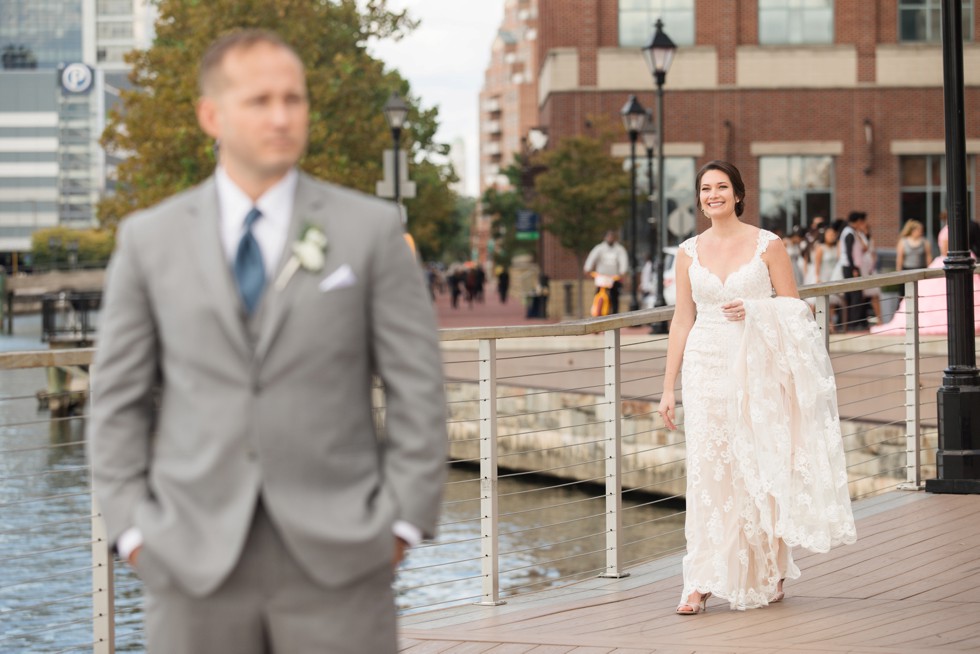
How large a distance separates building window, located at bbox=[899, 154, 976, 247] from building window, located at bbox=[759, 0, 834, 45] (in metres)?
4.32

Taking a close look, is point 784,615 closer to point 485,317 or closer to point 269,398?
point 269,398

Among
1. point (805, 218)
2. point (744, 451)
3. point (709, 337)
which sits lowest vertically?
point (744, 451)

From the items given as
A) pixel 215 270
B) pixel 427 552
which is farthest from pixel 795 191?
pixel 215 270

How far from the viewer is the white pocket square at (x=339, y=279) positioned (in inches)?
113

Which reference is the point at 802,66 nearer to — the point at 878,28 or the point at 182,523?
the point at 878,28

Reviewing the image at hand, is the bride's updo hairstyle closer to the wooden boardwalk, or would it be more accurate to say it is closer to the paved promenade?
the wooden boardwalk

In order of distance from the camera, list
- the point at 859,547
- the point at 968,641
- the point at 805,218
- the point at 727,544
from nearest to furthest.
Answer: the point at 968,641
the point at 727,544
the point at 859,547
the point at 805,218

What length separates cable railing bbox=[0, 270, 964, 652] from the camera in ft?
24.7

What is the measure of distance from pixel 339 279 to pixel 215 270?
245 millimetres

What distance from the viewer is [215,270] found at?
2.87m

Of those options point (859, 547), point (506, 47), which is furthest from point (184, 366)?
point (506, 47)

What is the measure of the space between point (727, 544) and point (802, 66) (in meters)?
→ 36.1

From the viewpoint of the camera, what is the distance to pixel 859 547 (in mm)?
8219

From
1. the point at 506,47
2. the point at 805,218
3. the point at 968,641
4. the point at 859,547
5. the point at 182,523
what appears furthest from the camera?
the point at 506,47
